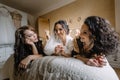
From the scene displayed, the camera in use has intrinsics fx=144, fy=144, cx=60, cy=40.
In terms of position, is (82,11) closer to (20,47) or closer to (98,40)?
(20,47)

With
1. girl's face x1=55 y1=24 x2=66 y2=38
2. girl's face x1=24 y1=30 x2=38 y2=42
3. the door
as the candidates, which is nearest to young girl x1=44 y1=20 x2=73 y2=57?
girl's face x1=55 y1=24 x2=66 y2=38

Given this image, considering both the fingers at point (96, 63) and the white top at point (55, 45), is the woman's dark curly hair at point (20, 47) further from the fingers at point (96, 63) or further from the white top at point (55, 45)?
the fingers at point (96, 63)

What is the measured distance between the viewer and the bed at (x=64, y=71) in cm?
66

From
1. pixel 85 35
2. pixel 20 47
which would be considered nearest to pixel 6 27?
pixel 20 47

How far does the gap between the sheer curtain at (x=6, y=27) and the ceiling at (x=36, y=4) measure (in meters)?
0.23

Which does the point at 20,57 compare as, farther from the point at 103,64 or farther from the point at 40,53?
the point at 103,64

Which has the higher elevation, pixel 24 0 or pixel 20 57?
pixel 24 0

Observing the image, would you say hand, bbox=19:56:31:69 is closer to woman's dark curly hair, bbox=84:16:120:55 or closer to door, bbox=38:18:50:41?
woman's dark curly hair, bbox=84:16:120:55

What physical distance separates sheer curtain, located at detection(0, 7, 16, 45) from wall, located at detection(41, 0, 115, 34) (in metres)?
0.87

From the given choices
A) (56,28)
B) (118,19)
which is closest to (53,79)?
(56,28)

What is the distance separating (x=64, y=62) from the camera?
2.48 feet

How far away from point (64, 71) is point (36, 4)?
243 cm

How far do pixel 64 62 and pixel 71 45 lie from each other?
0.22m

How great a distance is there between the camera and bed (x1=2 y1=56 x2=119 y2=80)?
66 centimetres
